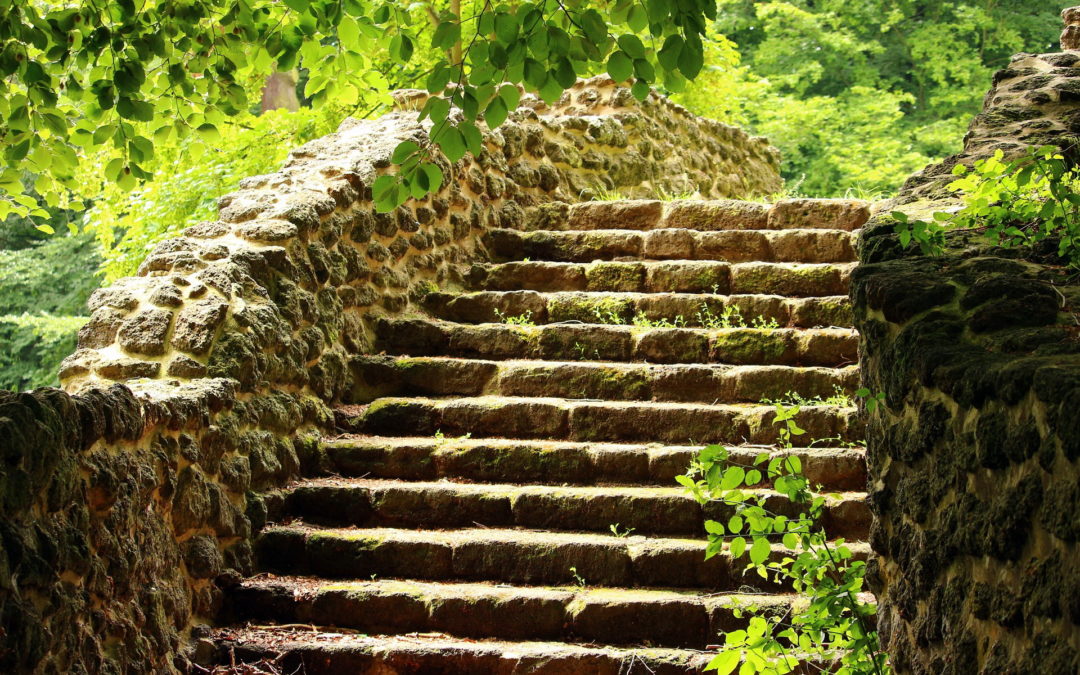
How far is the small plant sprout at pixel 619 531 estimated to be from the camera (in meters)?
3.95

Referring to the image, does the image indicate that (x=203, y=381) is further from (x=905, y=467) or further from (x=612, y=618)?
(x=905, y=467)

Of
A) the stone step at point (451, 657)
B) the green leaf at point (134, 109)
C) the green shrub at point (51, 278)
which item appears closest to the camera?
the green leaf at point (134, 109)

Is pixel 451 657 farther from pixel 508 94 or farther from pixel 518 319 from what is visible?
pixel 518 319

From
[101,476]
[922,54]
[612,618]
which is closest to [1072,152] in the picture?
[612,618]

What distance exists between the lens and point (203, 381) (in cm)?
373

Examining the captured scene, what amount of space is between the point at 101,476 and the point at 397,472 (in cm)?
172

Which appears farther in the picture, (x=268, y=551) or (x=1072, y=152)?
(x=268, y=551)

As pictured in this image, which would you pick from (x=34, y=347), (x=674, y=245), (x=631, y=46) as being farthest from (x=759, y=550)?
(x=34, y=347)

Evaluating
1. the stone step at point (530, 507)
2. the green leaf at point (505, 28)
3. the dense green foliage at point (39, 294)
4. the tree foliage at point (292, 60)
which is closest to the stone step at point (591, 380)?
the stone step at point (530, 507)

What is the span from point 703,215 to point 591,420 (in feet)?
8.58

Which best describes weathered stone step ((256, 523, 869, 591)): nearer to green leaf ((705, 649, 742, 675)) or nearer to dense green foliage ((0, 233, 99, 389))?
green leaf ((705, 649, 742, 675))

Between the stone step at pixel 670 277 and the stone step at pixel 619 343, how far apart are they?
0.54 m

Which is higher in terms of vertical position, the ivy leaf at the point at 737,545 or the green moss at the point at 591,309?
the green moss at the point at 591,309

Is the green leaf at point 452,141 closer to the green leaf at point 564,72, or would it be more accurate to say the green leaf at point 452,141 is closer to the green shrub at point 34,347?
the green leaf at point 564,72
